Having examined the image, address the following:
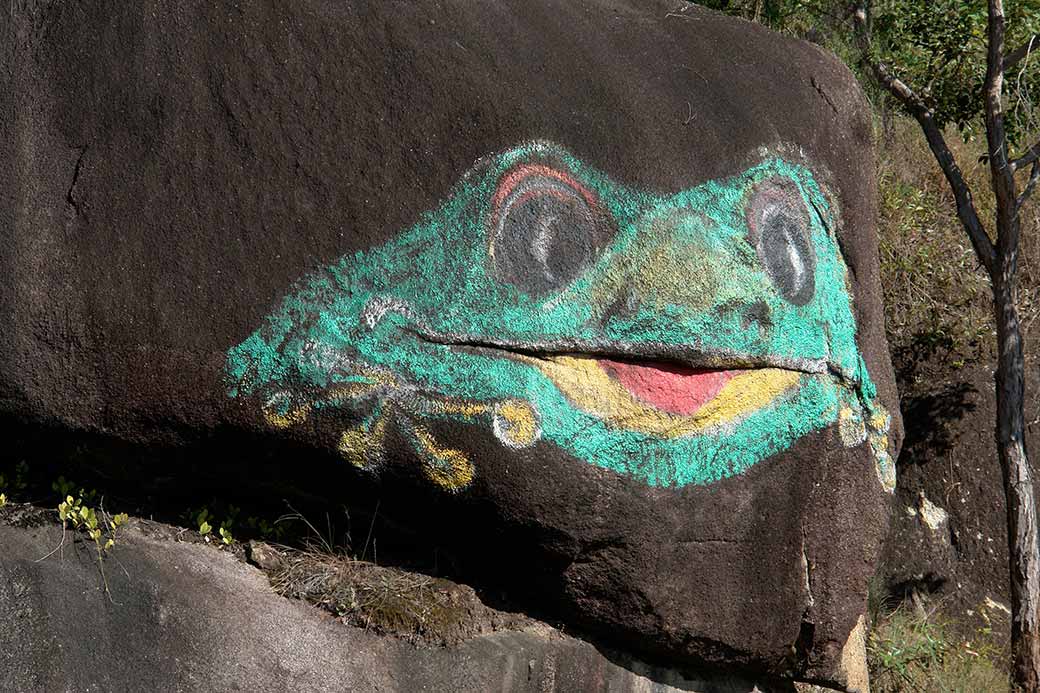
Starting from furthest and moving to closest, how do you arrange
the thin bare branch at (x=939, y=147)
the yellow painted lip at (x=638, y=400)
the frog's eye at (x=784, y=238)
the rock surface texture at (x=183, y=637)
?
the thin bare branch at (x=939, y=147) < the frog's eye at (x=784, y=238) < the yellow painted lip at (x=638, y=400) < the rock surface texture at (x=183, y=637)

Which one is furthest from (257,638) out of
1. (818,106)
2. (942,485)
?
(942,485)

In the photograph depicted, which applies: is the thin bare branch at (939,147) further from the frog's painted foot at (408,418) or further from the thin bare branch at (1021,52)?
the frog's painted foot at (408,418)

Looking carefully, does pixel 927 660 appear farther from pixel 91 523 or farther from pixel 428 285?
pixel 91 523

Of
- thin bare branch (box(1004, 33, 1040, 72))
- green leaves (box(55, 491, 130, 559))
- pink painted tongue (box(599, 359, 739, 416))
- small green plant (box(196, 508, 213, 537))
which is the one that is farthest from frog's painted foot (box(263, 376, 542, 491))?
thin bare branch (box(1004, 33, 1040, 72))

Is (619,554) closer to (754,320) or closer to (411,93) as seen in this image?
(754,320)

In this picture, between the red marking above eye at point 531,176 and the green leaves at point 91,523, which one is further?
the red marking above eye at point 531,176

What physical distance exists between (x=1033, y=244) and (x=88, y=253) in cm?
616

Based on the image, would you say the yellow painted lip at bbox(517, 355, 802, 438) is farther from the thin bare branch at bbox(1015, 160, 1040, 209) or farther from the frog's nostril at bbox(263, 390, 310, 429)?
the thin bare branch at bbox(1015, 160, 1040, 209)

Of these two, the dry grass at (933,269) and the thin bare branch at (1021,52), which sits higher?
the thin bare branch at (1021,52)

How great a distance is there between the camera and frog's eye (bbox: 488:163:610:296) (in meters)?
3.31

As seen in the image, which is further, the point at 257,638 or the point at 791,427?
the point at 791,427

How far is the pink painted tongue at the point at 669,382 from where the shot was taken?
3395 millimetres

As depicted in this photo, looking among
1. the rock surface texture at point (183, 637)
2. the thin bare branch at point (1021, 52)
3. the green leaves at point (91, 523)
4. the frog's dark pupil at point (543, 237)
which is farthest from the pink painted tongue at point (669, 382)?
the thin bare branch at point (1021, 52)

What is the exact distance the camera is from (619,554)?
3.40 m
